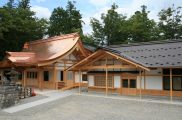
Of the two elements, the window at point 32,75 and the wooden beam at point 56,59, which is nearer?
the wooden beam at point 56,59

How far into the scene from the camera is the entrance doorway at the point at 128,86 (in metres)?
18.6

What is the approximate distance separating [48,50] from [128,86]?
35.9 feet

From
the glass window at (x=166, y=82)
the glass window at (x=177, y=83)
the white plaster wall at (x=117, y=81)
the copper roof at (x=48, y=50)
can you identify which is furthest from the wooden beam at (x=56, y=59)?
the glass window at (x=177, y=83)

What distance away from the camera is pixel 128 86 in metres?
18.9

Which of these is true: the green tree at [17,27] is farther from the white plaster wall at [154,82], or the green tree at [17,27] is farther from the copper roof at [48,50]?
the white plaster wall at [154,82]

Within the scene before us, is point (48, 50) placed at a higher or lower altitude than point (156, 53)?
higher

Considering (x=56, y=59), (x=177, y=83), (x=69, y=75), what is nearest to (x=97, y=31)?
(x=69, y=75)

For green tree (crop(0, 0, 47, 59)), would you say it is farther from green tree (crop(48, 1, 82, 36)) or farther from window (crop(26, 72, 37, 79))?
green tree (crop(48, 1, 82, 36))

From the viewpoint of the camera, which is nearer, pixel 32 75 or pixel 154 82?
pixel 154 82

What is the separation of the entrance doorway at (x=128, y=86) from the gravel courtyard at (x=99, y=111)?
8.36ft

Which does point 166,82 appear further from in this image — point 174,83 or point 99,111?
point 99,111

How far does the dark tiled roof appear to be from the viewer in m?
16.2

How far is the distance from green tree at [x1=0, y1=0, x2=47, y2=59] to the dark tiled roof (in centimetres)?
1559

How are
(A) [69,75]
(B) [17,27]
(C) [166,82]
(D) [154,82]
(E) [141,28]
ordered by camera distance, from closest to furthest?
(C) [166,82] → (D) [154,82] → (A) [69,75] → (B) [17,27] → (E) [141,28]
